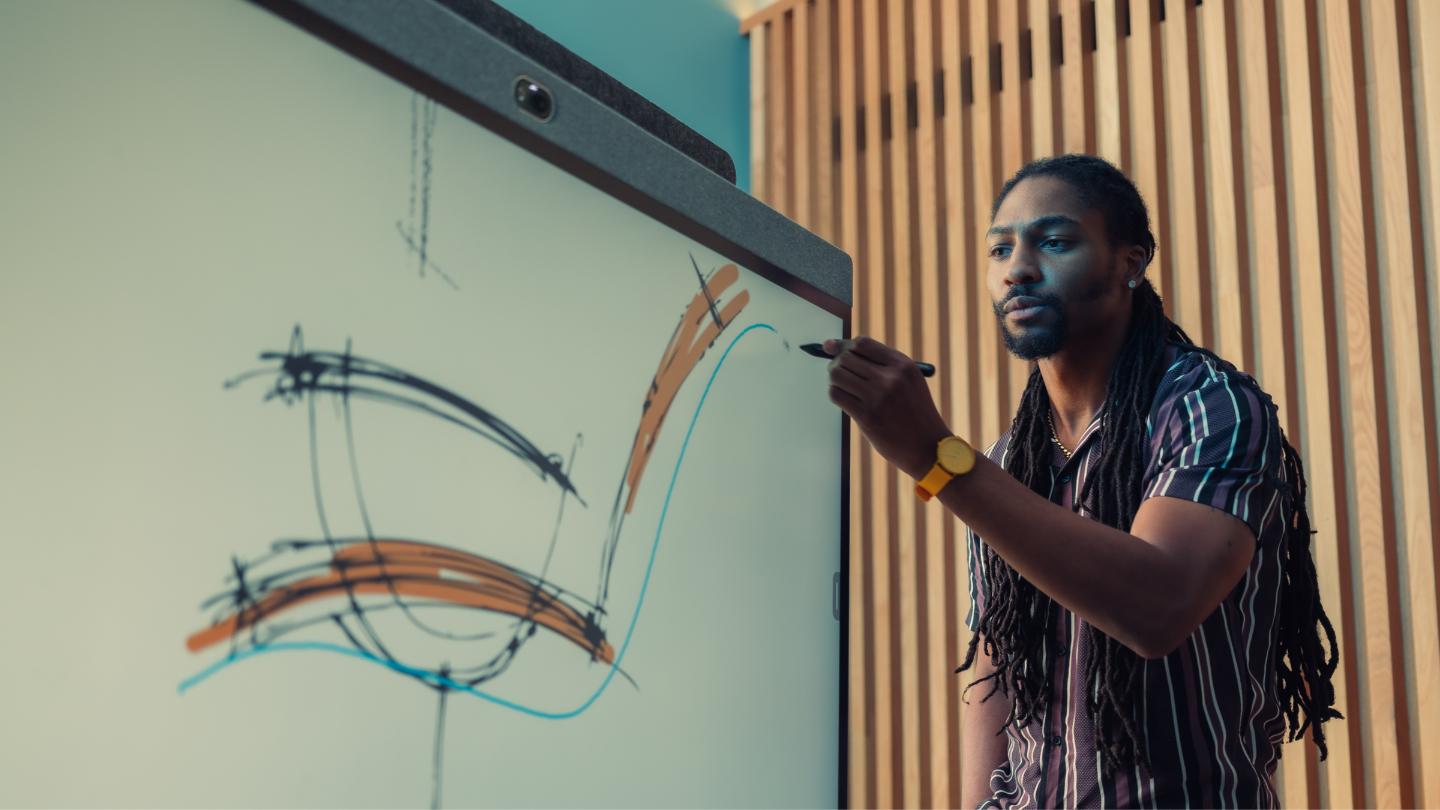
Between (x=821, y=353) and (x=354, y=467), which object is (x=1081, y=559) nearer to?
(x=821, y=353)

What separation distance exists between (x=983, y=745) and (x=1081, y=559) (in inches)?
15.4

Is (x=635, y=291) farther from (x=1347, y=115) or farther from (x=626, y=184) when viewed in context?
(x=1347, y=115)

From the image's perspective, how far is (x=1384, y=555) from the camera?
2012 mm

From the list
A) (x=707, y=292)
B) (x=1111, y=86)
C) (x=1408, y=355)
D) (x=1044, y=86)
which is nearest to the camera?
(x=707, y=292)

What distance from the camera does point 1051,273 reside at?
1.16 metres

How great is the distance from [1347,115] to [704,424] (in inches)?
74.3

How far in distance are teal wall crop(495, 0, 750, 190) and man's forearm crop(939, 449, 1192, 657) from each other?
2.00 metres

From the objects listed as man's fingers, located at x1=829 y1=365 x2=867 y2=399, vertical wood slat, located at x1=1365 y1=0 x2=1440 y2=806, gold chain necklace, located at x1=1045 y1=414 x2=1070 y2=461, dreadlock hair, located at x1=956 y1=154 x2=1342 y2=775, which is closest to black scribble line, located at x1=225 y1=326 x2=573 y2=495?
man's fingers, located at x1=829 y1=365 x2=867 y2=399

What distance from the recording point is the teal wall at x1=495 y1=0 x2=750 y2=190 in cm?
287

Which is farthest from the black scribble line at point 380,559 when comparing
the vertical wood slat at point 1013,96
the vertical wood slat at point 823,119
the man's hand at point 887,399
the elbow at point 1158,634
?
the vertical wood slat at point 823,119

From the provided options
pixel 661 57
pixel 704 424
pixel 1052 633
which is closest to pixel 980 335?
pixel 661 57

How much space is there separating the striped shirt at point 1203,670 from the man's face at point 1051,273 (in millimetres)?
111

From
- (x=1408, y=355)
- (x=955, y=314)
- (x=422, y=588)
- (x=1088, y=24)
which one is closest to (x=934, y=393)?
(x=955, y=314)

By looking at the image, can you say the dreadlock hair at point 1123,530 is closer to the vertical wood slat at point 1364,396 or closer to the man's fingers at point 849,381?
the man's fingers at point 849,381
